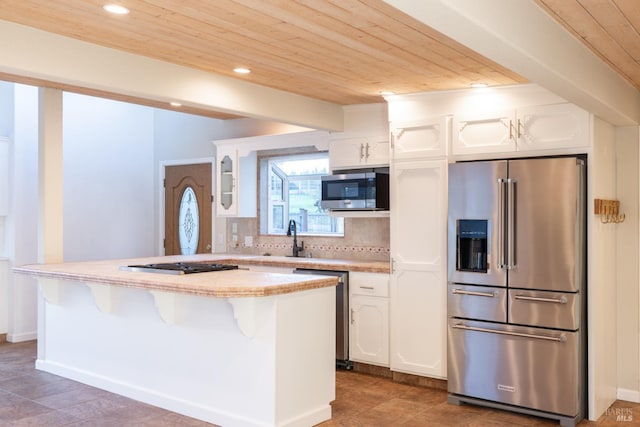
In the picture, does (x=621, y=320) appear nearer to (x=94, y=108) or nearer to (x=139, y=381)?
(x=139, y=381)

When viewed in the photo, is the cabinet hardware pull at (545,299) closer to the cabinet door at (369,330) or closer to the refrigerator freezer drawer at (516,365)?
the refrigerator freezer drawer at (516,365)

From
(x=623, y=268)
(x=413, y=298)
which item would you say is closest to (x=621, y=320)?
(x=623, y=268)

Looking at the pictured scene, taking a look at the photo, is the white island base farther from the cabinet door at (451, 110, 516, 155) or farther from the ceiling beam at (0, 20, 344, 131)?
the cabinet door at (451, 110, 516, 155)

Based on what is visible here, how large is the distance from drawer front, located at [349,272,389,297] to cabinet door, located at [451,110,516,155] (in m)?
1.20

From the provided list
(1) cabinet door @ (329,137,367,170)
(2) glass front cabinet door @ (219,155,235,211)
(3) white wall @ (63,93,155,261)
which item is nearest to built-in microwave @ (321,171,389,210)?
(1) cabinet door @ (329,137,367,170)

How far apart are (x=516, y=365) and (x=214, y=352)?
2.01 meters

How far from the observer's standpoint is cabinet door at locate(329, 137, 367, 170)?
213 inches

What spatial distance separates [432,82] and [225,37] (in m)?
1.70

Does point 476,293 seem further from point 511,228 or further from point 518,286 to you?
point 511,228

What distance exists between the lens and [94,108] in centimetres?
686

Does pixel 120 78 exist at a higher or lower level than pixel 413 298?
higher

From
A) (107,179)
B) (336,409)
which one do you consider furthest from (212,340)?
(107,179)

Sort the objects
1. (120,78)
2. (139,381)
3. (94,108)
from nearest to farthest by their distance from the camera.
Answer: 1. (120,78)
2. (139,381)
3. (94,108)

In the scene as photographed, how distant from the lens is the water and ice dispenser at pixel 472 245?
13.9ft
